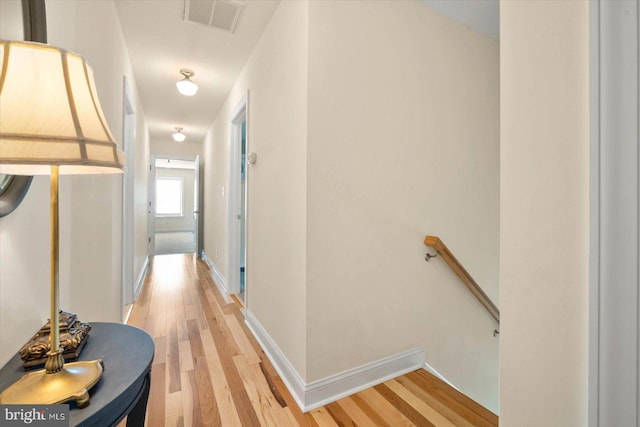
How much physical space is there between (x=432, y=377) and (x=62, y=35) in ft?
9.00

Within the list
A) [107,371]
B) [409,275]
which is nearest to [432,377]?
[409,275]

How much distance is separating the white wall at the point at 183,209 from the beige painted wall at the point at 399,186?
36.9 feet

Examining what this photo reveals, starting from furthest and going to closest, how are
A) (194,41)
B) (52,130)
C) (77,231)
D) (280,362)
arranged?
(194,41)
(280,362)
(77,231)
(52,130)

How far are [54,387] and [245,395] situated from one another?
4.19ft

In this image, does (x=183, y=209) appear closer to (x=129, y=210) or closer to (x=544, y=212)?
(x=129, y=210)

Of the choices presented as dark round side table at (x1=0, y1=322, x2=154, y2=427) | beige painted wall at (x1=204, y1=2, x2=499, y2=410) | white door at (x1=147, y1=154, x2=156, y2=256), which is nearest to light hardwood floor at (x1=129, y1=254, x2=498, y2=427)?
beige painted wall at (x1=204, y1=2, x2=499, y2=410)

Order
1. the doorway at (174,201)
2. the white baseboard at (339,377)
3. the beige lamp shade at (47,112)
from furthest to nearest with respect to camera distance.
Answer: the doorway at (174,201) → the white baseboard at (339,377) → the beige lamp shade at (47,112)

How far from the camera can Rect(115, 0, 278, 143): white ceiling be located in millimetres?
2117

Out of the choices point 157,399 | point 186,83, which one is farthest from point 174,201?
point 157,399

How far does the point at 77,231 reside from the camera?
147cm

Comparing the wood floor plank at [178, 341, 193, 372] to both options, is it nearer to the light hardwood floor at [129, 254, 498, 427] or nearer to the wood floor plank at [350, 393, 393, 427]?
the light hardwood floor at [129, 254, 498, 427]

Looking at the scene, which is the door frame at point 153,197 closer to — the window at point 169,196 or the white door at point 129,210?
the white door at point 129,210

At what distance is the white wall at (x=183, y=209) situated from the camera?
11.2 m

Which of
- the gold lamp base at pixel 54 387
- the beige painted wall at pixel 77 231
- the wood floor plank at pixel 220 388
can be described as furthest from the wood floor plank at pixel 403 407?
the beige painted wall at pixel 77 231
